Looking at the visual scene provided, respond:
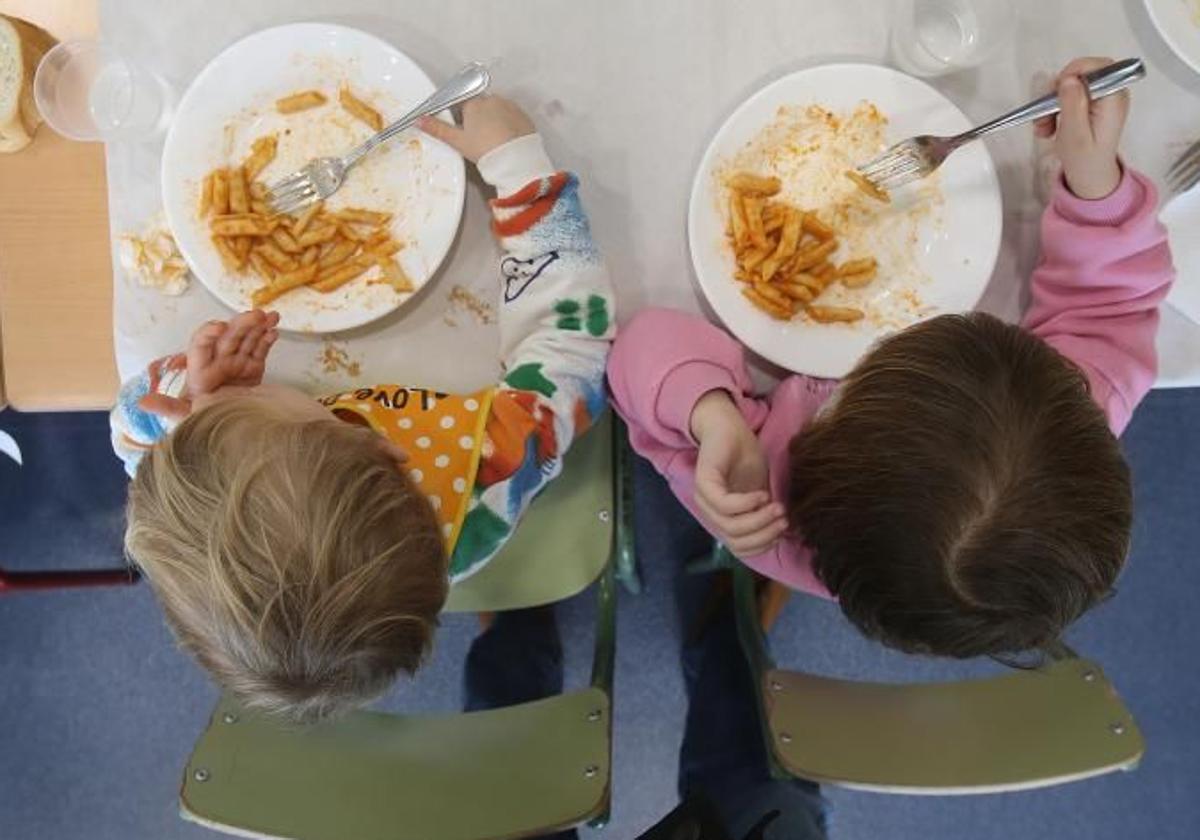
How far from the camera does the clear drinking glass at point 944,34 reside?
844 mm

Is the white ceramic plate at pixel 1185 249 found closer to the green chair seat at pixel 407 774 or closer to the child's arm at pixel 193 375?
the green chair seat at pixel 407 774

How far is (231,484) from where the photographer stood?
A: 25.5 inches

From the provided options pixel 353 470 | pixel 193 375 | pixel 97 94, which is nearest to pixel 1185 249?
pixel 353 470

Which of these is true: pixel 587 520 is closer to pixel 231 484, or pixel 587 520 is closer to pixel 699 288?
pixel 699 288

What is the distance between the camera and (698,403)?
2.66ft

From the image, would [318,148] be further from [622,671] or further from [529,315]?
[622,671]

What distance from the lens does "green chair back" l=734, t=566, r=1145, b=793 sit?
2.50 ft

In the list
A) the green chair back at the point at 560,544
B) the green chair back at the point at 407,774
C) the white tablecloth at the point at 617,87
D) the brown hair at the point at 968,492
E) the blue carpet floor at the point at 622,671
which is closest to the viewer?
the brown hair at the point at 968,492

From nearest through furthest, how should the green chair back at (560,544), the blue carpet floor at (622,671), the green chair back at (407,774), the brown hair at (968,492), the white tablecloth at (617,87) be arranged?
the brown hair at (968,492) < the green chair back at (407,774) < the white tablecloth at (617,87) < the green chair back at (560,544) < the blue carpet floor at (622,671)

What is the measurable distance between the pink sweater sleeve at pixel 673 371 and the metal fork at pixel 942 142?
0.67 feet

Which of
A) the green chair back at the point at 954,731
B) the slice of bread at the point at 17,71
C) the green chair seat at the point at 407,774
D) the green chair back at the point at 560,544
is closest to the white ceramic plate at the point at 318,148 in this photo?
the slice of bread at the point at 17,71

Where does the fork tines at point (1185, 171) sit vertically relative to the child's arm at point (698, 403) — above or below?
above

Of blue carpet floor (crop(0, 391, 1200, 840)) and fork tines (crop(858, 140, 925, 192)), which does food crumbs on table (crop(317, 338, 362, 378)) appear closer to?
fork tines (crop(858, 140, 925, 192))

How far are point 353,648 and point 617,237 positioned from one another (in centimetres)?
44
